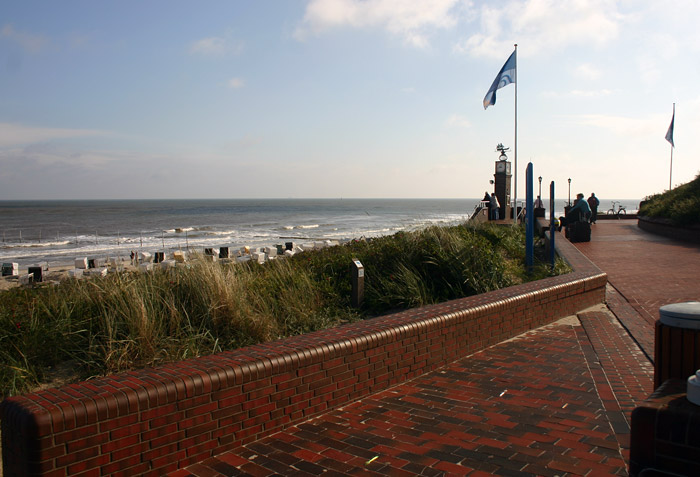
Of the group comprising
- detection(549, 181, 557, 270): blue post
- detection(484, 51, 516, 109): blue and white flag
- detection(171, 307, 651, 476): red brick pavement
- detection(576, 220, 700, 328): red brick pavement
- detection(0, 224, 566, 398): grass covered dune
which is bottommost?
detection(171, 307, 651, 476): red brick pavement

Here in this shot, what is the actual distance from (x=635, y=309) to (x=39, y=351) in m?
7.66

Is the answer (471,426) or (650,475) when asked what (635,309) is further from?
(650,475)

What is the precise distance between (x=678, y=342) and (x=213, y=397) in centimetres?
280

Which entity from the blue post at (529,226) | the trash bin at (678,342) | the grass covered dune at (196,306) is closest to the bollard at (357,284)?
the grass covered dune at (196,306)

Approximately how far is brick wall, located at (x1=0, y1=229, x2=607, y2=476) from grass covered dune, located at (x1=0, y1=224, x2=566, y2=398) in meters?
1.06

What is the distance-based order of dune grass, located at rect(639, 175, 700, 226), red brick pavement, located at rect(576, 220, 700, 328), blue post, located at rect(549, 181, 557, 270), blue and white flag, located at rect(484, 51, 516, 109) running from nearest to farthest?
red brick pavement, located at rect(576, 220, 700, 328) → blue post, located at rect(549, 181, 557, 270) → dune grass, located at rect(639, 175, 700, 226) → blue and white flag, located at rect(484, 51, 516, 109)

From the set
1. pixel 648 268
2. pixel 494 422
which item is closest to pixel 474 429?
pixel 494 422

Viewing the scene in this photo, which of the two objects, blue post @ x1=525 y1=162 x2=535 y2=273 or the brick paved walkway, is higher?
blue post @ x1=525 y1=162 x2=535 y2=273

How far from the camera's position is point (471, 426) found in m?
3.94

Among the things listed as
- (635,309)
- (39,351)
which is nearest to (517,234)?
(635,309)

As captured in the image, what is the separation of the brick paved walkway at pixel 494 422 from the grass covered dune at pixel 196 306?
1489 mm

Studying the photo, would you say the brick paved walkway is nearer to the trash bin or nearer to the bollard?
the trash bin

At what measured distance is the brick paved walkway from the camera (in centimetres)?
337

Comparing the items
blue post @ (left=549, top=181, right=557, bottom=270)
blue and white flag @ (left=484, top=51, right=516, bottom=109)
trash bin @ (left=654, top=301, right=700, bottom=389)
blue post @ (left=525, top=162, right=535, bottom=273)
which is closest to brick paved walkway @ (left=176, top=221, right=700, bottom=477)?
trash bin @ (left=654, top=301, right=700, bottom=389)
